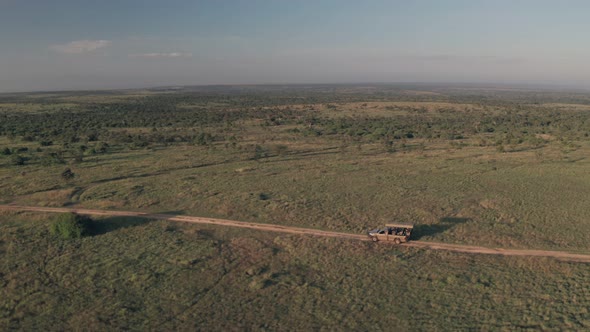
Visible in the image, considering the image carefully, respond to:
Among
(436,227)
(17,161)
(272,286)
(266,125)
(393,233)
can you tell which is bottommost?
(272,286)

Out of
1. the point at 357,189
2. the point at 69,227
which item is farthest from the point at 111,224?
the point at 357,189

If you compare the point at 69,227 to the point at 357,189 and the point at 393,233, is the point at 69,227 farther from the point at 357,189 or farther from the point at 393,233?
the point at 357,189

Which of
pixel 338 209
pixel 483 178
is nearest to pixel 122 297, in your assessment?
pixel 338 209

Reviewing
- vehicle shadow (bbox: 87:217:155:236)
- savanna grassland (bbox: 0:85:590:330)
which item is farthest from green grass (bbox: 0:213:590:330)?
vehicle shadow (bbox: 87:217:155:236)

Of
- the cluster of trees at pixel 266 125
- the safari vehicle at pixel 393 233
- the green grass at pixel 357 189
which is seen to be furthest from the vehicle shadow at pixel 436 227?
the cluster of trees at pixel 266 125

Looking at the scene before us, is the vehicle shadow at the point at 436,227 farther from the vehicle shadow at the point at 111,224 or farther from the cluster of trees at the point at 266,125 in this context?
the cluster of trees at the point at 266,125

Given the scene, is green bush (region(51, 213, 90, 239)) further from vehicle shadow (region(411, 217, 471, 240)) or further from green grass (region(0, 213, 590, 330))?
vehicle shadow (region(411, 217, 471, 240))

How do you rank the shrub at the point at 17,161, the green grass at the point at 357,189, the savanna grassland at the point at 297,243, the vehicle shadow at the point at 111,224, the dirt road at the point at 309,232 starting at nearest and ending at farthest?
the savanna grassland at the point at 297,243 → the dirt road at the point at 309,232 → the vehicle shadow at the point at 111,224 → the green grass at the point at 357,189 → the shrub at the point at 17,161
